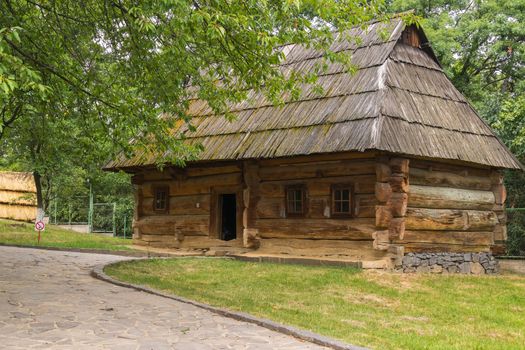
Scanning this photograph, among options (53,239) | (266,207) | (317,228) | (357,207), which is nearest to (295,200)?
→ (266,207)

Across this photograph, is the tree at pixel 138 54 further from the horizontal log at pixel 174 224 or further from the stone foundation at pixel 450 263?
the horizontal log at pixel 174 224

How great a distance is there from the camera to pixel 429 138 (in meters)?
13.8

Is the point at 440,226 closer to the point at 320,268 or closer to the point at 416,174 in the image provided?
the point at 416,174

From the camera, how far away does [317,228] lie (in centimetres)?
1448

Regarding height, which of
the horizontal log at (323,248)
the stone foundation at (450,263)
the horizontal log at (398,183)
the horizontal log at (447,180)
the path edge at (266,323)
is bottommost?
the path edge at (266,323)

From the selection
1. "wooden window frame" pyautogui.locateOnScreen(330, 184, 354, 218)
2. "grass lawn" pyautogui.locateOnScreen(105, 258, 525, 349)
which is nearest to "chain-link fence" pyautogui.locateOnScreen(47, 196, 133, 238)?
"grass lawn" pyautogui.locateOnScreen(105, 258, 525, 349)

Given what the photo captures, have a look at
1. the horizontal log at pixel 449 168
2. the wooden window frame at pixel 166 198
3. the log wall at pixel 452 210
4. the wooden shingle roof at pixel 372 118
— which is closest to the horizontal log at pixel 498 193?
the log wall at pixel 452 210

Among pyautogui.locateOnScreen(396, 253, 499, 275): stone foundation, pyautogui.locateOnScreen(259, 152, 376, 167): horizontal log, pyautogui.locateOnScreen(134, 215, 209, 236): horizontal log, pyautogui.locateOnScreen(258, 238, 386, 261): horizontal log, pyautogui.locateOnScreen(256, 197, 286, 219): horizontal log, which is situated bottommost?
pyautogui.locateOnScreen(396, 253, 499, 275): stone foundation

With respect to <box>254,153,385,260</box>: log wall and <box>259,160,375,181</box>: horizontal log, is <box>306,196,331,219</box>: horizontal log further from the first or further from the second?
<box>259,160,375,181</box>: horizontal log

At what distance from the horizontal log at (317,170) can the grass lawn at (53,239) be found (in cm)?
502

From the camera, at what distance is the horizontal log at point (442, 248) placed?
13.9m

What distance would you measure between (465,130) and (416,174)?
2.07 metres

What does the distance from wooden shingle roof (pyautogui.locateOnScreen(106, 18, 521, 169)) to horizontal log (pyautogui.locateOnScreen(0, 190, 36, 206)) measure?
1120 centimetres

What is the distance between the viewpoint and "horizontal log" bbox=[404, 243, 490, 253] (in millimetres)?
13909
